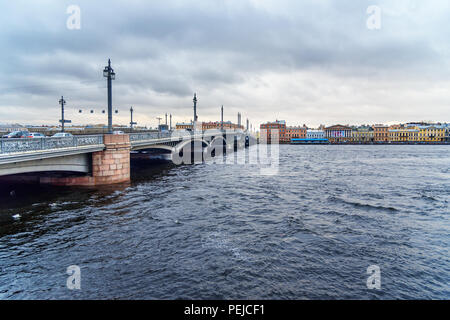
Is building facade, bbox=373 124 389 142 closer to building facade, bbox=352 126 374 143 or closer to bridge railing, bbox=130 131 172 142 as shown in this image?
building facade, bbox=352 126 374 143

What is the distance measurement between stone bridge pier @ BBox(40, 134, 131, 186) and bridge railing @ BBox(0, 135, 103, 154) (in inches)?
24.8

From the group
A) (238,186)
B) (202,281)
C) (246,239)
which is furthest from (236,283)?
(238,186)

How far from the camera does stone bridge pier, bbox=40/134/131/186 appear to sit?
17.0 m

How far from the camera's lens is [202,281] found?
658 centimetres

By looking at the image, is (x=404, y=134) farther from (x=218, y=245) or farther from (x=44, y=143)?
(x=44, y=143)

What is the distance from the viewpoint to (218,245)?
872 cm

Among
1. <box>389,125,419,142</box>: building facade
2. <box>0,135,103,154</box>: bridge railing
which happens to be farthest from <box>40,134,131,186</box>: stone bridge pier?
<box>389,125,419,142</box>: building facade

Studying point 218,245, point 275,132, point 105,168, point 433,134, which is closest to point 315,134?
point 275,132

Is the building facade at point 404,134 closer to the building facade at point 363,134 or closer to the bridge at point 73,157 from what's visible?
the building facade at point 363,134

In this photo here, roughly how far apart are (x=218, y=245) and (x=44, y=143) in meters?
9.00

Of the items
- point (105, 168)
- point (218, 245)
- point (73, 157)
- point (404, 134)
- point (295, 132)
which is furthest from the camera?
point (295, 132)
